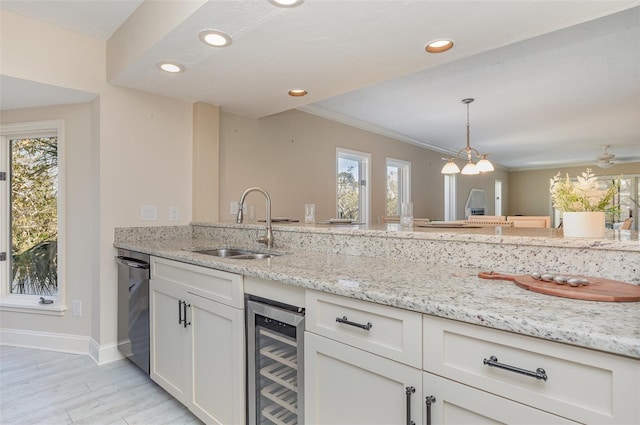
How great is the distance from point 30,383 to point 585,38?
450cm

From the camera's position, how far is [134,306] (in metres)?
2.31

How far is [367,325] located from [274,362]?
60 cm

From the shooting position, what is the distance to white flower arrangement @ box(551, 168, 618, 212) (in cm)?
121

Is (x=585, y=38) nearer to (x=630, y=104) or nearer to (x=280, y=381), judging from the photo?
(x=630, y=104)

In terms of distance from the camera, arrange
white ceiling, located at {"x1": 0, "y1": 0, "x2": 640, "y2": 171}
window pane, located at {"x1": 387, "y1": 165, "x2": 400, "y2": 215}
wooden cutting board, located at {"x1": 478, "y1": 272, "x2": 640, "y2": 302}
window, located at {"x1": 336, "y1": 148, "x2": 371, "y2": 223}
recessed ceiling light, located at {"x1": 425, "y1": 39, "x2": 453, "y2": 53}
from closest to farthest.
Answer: wooden cutting board, located at {"x1": 478, "y1": 272, "x2": 640, "y2": 302} → white ceiling, located at {"x1": 0, "y1": 0, "x2": 640, "y2": 171} → recessed ceiling light, located at {"x1": 425, "y1": 39, "x2": 453, "y2": 53} → window, located at {"x1": 336, "y1": 148, "x2": 371, "y2": 223} → window pane, located at {"x1": 387, "y1": 165, "x2": 400, "y2": 215}

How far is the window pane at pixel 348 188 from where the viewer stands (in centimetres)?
468

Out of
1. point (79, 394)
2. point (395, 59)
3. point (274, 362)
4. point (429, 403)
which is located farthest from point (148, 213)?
point (429, 403)

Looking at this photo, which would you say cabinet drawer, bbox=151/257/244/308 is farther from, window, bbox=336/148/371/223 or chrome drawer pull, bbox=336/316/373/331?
window, bbox=336/148/371/223

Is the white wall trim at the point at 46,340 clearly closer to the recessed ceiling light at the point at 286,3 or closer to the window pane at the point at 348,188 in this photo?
the recessed ceiling light at the point at 286,3

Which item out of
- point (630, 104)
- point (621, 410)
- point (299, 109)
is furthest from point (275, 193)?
point (630, 104)

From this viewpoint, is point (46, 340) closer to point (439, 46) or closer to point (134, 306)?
point (134, 306)

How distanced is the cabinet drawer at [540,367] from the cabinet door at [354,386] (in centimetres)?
12

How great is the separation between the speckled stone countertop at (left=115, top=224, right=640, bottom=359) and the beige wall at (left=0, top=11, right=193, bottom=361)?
2.56 ft

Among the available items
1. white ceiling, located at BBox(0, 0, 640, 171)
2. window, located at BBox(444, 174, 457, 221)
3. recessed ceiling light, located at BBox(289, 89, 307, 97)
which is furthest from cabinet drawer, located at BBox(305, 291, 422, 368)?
window, located at BBox(444, 174, 457, 221)
